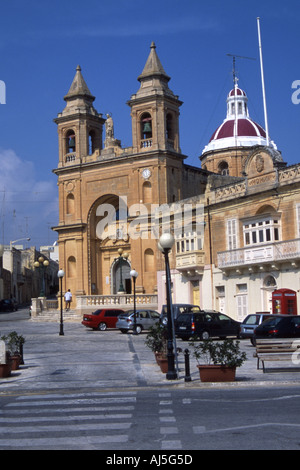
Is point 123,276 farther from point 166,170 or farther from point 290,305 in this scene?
point 290,305

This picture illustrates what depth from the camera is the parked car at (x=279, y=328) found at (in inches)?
1092

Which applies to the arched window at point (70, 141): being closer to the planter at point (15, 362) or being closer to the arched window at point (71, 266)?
the arched window at point (71, 266)

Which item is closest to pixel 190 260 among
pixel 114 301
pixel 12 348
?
pixel 114 301

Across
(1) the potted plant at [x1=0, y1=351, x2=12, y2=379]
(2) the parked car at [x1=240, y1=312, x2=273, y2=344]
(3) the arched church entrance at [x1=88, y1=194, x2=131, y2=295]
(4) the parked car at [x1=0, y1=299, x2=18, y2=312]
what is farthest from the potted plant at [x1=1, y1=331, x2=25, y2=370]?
(4) the parked car at [x1=0, y1=299, x2=18, y2=312]

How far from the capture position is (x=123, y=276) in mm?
60656

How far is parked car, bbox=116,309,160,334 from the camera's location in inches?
1545

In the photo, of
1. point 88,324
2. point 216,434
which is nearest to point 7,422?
point 216,434

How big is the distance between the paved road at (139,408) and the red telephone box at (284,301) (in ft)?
44.9

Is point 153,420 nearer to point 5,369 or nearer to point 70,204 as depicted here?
point 5,369

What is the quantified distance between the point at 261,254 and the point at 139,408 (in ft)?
88.2

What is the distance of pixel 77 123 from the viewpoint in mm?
61406

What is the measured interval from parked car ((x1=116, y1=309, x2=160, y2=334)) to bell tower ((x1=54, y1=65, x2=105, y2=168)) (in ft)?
80.2
